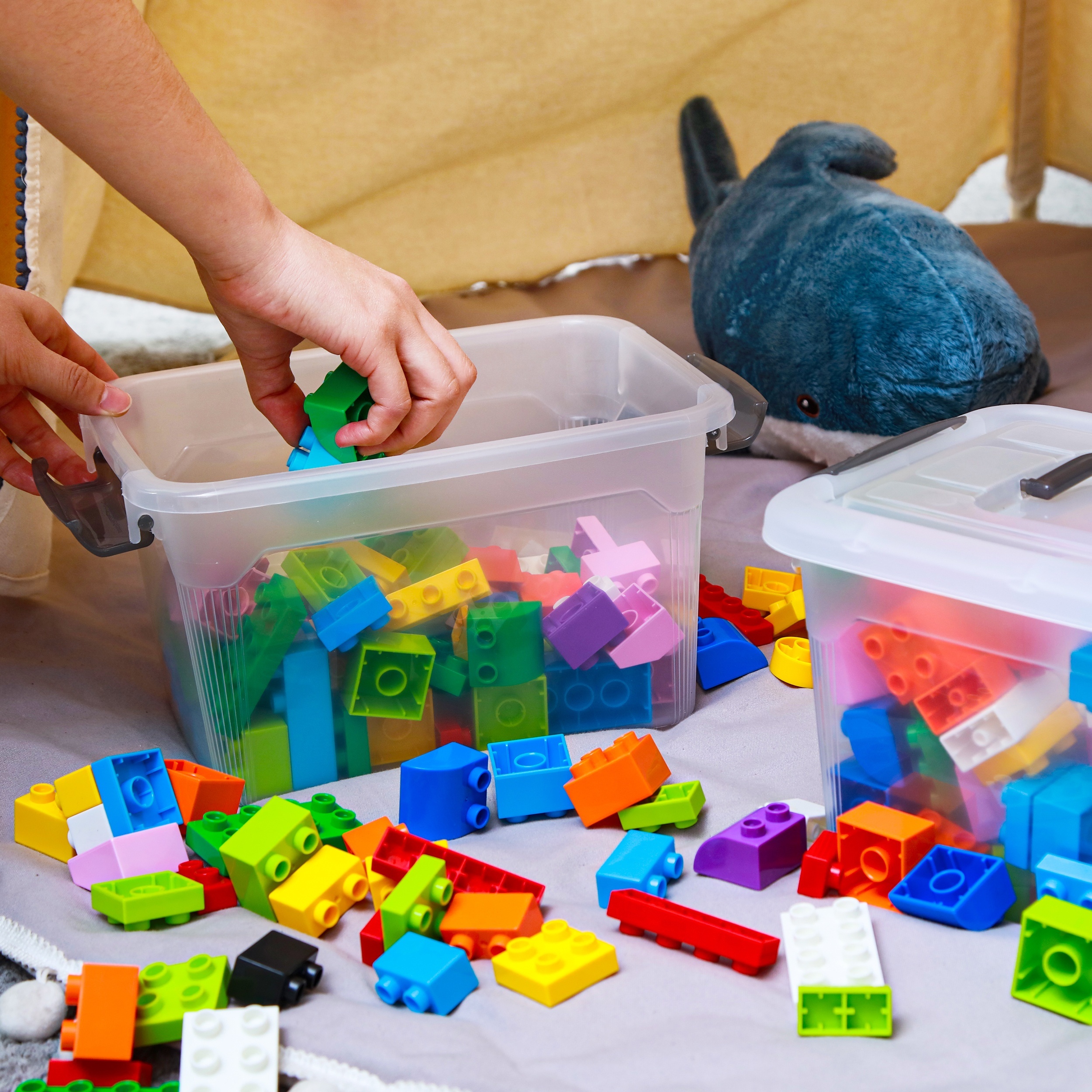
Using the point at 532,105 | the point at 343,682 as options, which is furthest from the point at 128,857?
the point at 532,105

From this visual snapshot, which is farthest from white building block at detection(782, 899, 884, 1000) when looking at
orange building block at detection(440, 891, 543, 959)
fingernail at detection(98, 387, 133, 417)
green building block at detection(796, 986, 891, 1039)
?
fingernail at detection(98, 387, 133, 417)

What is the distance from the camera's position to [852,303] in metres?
0.91

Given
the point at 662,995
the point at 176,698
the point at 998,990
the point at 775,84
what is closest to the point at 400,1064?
the point at 662,995

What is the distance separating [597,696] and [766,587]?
212mm

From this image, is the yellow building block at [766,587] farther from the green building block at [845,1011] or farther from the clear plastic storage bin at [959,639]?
the green building block at [845,1011]

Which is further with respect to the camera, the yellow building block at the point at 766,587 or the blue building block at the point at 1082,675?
the yellow building block at the point at 766,587

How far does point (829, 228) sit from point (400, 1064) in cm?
75

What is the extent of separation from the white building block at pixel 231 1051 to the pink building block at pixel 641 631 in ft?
1.01

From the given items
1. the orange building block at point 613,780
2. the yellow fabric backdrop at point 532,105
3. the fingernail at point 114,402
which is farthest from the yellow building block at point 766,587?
the yellow fabric backdrop at point 532,105

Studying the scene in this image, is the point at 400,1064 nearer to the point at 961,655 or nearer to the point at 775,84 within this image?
the point at 961,655

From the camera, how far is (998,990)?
473mm

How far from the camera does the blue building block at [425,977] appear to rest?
48cm

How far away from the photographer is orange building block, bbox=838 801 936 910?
521 millimetres

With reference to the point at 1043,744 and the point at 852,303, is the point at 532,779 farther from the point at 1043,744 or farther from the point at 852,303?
the point at 852,303
